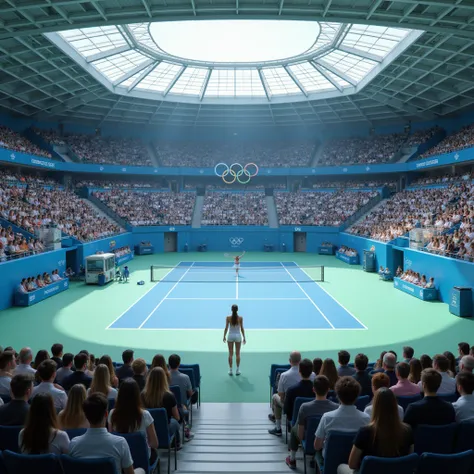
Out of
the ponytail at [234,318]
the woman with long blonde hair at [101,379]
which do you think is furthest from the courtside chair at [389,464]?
the ponytail at [234,318]

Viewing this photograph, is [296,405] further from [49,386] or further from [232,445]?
[49,386]

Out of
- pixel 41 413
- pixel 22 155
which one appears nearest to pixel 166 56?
pixel 22 155

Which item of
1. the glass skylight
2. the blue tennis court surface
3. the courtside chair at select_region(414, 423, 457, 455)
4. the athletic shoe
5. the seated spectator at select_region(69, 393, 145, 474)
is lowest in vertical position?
the blue tennis court surface

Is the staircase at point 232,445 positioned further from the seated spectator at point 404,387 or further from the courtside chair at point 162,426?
the seated spectator at point 404,387

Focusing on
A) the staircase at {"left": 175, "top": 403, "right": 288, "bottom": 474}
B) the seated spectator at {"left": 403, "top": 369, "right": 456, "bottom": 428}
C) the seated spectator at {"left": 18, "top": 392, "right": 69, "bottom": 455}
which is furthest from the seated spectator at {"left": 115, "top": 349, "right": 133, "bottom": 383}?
the seated spectator at {"left": 403, "top": 369, "right": 456, "bottom": 428}

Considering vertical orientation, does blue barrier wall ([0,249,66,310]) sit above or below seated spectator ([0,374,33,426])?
below

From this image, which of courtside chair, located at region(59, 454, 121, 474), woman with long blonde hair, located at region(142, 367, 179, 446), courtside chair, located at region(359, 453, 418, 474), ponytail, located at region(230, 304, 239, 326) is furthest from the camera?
ponytail, located at region(230, 304, 239, 326)

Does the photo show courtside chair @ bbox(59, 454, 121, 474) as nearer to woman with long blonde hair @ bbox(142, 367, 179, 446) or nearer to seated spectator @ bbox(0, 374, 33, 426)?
seated spectator @ bbox(0, 374, 33, 426)

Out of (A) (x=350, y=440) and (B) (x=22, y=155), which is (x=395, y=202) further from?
(A) (x=350, y=440)
